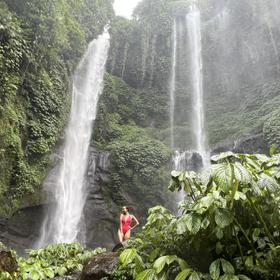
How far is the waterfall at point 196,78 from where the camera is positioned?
64.8 feet

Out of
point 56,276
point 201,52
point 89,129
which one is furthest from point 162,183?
point 201,52

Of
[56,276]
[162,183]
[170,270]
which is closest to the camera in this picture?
[170,270]

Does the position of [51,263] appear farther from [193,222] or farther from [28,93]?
[28,93]

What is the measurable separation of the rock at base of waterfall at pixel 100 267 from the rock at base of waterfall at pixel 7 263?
1.20 meters

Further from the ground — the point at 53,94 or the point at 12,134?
the point at 53,94

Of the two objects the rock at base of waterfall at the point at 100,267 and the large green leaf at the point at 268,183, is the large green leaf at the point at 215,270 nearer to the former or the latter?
the large green leaf at the point at 268,183

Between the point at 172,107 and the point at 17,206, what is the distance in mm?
13499

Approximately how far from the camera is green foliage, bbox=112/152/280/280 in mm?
2623

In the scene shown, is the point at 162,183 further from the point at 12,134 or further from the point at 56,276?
the point at 56,276

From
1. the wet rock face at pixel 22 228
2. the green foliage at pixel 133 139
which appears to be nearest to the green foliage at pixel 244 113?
the green foliage at pixel 133 139

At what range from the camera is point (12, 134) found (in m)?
10.2

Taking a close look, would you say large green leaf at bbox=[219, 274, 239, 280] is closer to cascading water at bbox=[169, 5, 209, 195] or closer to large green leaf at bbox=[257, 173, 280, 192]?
large green leaf at bbox=[257, 173, 280, 192]

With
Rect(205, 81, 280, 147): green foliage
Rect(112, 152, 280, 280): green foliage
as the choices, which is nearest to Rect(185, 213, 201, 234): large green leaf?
Rect(112, 152, 280, 280): green foliage

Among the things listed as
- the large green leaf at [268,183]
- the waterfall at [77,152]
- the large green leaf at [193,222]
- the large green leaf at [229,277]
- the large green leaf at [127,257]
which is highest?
the waterfall at [77,152]
